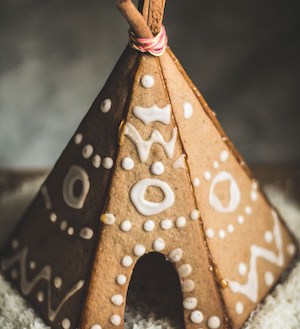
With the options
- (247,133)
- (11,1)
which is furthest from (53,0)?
(247,133)

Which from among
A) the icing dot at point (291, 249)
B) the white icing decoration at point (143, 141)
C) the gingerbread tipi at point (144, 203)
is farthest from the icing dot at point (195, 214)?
the icing dot at point (291, 249)

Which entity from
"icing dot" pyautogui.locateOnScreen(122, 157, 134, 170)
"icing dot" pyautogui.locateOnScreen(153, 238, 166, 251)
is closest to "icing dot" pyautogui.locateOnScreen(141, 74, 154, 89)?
"icing dot" pyautogui.locateOnScreen(122, 157, 134, 170)

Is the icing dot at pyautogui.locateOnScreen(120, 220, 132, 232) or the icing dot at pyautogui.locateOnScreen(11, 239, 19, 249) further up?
the icing dot at pyautogui.locateOnScreen(120, 220, 132, 232)

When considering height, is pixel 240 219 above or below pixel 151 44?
below

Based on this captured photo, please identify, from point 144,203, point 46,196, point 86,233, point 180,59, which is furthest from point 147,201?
point 180,59

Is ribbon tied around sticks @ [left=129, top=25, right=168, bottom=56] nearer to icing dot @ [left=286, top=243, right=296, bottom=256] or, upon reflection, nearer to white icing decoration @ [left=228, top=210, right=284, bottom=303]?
white icing decoration @ [left=228, top=210, right=284, bottom=303]

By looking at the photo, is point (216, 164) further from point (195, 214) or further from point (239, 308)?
point (239, 308)

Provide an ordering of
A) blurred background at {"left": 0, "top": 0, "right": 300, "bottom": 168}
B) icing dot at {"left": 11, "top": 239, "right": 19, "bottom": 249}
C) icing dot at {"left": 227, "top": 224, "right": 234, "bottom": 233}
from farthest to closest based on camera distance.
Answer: blurred background at {"left": 0, "top": 0, "right": 300, "bottom": 168} < icing dot at {"left": 11, "top": 239, "right": 19, "bottom": 249} < icing dot at {"left": 227, "top": 224, "right": 234, "bottom": 233}
